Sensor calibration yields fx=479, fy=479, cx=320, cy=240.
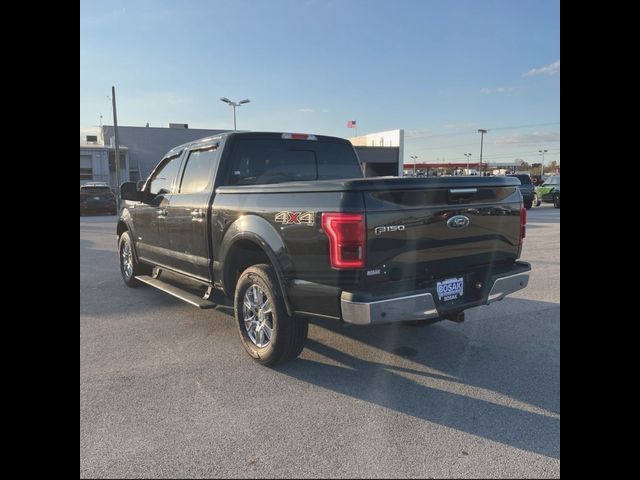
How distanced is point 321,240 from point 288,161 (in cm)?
207

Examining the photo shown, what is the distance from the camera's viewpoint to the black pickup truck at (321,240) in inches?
131

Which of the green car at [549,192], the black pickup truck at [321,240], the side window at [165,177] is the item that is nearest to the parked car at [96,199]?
the side window at [165,177]

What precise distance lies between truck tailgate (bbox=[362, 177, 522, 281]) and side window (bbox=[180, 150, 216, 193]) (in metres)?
2.30

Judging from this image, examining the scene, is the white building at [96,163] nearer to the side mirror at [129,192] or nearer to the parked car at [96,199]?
the parked car at [96,199]

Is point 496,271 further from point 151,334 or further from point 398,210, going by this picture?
point 151,334

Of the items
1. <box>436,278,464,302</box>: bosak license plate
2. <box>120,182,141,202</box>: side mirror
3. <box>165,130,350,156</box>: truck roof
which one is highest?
<box>165,130,350,156</box>: truck roof

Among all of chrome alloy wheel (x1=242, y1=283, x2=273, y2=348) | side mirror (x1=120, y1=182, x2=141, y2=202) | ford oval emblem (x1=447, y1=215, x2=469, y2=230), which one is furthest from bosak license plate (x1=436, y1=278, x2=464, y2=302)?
side mirror (x1=120, y1=182, x2=141, y2=202)

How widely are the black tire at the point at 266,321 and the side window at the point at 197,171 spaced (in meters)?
1.37

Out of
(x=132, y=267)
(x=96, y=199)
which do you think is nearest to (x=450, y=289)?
(x=132, y=267)

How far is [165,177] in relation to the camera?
20.0 ft

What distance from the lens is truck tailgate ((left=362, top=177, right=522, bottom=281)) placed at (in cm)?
337

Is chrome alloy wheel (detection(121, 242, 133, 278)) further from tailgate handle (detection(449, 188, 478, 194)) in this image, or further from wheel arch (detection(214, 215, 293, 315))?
tailgate handle (detection(449, 188, 478, 194))

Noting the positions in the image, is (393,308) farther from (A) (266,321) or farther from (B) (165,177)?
Answer: (B) (165,177)
